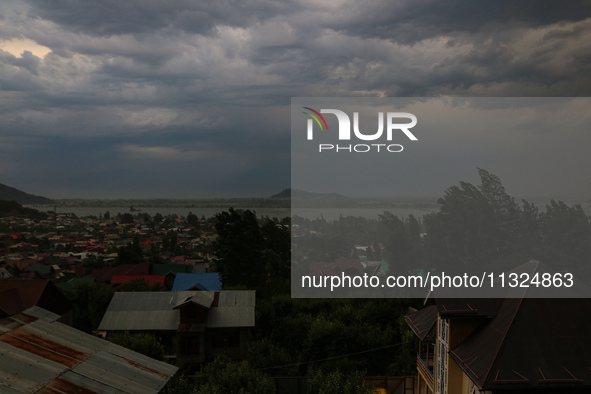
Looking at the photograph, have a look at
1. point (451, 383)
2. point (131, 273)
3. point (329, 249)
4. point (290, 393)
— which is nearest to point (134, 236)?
point (131, 273)

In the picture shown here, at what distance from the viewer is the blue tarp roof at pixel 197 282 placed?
26266 mm

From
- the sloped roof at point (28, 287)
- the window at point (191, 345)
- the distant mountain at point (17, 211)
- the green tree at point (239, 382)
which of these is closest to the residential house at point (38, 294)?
the sloped roof at point (28, 287)

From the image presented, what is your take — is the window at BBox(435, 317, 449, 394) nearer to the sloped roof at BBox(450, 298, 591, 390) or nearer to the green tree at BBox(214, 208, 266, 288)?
the sloped roof at BBox(450, 298, 591, 390)

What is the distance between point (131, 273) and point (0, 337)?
90.4 feet

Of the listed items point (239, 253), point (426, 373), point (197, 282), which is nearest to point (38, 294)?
point (197, 282)

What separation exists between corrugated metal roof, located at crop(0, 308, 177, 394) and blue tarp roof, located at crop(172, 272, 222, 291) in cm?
1833

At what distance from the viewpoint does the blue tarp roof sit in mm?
26266

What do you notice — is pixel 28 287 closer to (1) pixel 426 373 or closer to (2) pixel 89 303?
(2) pixel 89 303

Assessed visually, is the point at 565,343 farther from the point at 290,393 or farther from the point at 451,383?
the point at 290,393

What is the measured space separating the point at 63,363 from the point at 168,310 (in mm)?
12123

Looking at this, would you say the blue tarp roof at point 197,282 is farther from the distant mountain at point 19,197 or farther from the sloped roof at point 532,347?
the distant mountain at point 19,197

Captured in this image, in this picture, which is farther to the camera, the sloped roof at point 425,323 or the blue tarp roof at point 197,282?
the blue tarp roof at point 197,282

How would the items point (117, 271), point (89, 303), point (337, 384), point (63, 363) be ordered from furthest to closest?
point (117, 271) → point (89, 303) → point (337, 384) → point (63, 363)

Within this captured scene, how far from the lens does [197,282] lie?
89.1 feet
